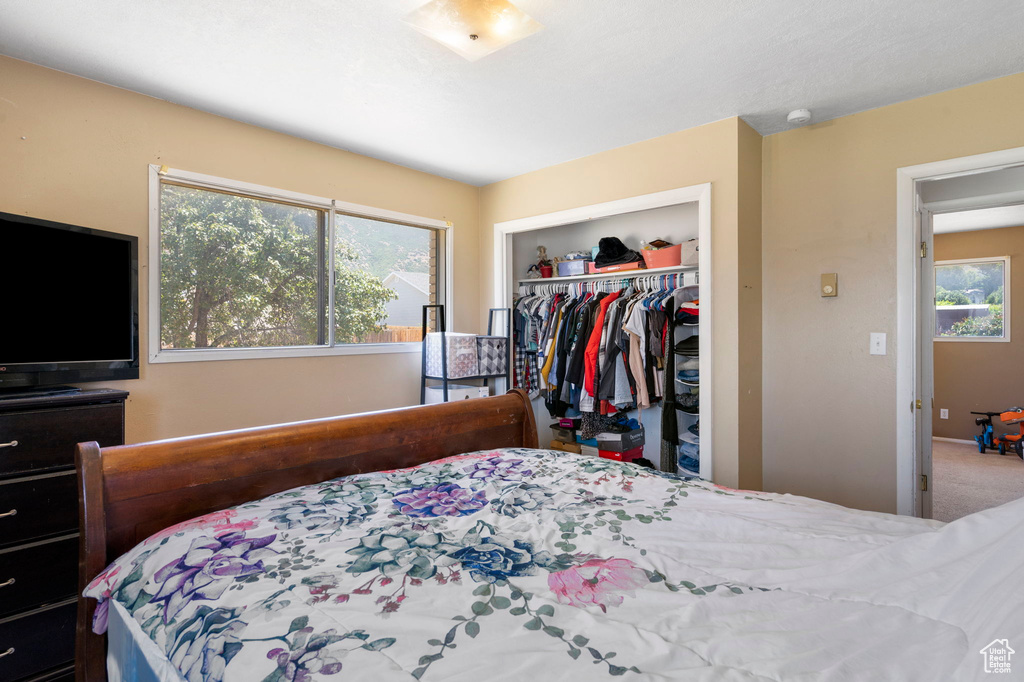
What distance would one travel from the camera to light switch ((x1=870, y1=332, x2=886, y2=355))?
2594 mm

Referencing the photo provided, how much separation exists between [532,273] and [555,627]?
140 inches

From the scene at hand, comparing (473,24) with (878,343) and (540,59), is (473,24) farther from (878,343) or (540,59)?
(878,343)

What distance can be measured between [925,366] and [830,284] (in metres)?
0.67

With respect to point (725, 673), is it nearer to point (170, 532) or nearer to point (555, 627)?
point (555, 627)

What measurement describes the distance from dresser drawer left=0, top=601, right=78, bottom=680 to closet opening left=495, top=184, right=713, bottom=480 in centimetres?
275

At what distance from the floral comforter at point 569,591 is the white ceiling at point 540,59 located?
5.53 ft

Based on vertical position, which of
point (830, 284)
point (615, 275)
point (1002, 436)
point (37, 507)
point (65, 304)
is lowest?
point (1002, 436)

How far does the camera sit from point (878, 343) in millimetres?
2607

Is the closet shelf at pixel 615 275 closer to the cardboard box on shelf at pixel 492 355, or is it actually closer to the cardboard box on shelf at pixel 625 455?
the cardboard box on shelf at pixel 492 355

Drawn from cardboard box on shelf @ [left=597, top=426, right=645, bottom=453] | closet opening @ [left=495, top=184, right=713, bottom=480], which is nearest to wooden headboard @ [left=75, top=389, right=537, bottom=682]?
closet opening @ [left=495, top=184, right=713, bottom=480]

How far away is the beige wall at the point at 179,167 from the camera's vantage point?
212cm

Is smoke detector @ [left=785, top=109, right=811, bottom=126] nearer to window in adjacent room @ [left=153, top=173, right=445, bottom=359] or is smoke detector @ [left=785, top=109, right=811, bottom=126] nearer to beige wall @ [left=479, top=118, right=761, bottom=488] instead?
beige wall @ [left=479, top=118, right=761, bottom=488]

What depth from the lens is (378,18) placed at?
1.85 metres

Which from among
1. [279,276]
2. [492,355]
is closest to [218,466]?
[279,276]
